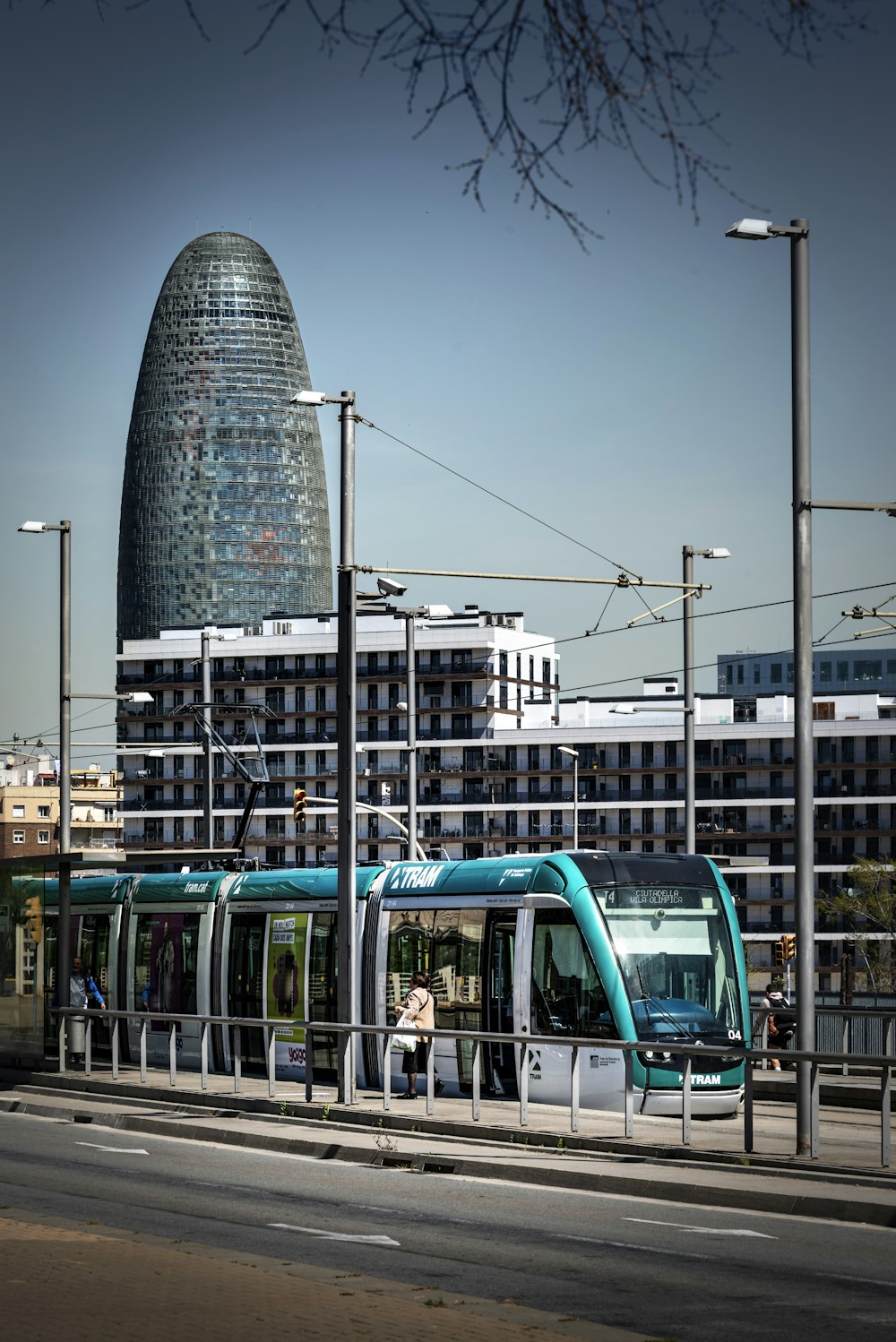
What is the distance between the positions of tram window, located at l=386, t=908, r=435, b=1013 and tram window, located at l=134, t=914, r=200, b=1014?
5.21 meters

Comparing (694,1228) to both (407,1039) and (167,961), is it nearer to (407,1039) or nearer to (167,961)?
(407,1039)

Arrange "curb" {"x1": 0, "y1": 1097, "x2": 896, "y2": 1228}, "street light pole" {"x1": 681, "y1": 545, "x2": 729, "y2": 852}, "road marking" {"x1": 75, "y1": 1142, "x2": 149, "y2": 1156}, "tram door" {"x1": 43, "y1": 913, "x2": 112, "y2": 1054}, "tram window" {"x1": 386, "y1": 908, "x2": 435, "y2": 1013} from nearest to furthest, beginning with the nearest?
"curb" {"x1": 0, "y1": 1097, "x2": 896, "y2": 1228} → "road marking" {"x1": 75, "y1": 1142, "x2": 149, "y2": 1156} → "tram window" {"x1": 386, "y1": 908, "x2": 435, "y2": 1013} → "tram door" {"x1": 43, "y1": 913, "x2": 112, "y2": 1054} → "street light pole" {"x1": 681, "y1": 545, "x2": 729, "y2": 852}

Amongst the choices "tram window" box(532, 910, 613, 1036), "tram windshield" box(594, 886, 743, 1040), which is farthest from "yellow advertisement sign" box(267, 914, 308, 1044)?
"tram windshield" box(594, 886, 743, 1040)

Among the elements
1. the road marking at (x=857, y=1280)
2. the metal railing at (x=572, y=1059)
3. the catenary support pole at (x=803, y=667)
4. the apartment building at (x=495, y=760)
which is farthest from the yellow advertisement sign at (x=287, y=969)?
the apartment building at (x=495, y=760)

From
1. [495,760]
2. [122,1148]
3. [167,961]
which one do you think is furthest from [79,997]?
[495,760]

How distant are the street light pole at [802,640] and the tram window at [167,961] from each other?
14.8 metres

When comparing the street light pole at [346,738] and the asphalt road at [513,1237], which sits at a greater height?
the street light pole at [346,738]

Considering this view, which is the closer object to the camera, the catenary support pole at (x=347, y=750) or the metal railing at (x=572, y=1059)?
the metal railing at (x=572, y=1059)

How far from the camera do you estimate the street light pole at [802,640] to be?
1792 centimetres

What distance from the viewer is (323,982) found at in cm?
2834

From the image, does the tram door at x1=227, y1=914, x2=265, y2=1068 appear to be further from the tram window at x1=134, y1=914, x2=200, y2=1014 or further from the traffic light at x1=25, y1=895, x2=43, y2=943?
the traffic light at x1=25, y1=895, x2=43, y2=943

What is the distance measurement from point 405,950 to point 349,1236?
12.7 metres

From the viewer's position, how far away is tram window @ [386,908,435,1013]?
26406mm

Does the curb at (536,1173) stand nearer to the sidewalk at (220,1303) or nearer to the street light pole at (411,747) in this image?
the sidewalk at (220,1303)
